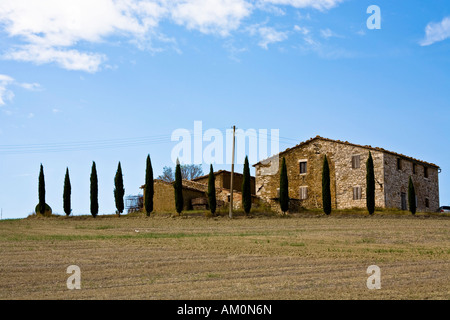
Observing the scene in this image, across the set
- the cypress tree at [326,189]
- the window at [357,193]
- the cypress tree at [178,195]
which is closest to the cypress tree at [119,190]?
the cypress tree at [178,195]

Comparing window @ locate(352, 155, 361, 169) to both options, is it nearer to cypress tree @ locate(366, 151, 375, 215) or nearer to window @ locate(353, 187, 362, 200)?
window @ locate(353, 187, 362, 200)

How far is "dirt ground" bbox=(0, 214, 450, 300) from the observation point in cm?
1326

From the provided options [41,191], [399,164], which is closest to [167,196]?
[41,191]

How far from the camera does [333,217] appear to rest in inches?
1586

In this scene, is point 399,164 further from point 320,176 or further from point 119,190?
point 119,190

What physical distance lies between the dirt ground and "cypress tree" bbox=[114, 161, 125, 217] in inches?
837

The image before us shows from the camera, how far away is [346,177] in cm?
4697

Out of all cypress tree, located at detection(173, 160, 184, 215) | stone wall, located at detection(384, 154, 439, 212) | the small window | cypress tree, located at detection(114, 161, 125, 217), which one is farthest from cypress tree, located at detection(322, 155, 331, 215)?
cypress tree, located at detection(114, 161, 125, 217)

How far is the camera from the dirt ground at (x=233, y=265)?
13258 mm

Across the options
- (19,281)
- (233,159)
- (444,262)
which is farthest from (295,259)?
(233,159)

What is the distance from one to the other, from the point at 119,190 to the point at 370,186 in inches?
844

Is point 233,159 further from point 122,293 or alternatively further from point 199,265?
point 122,293

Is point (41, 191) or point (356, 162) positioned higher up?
point (356, 162)

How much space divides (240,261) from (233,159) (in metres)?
27.3
